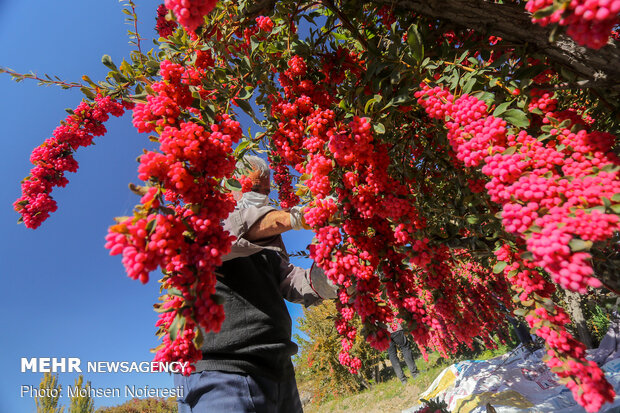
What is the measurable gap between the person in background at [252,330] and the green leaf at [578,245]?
1063 mm

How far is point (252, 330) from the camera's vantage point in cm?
183

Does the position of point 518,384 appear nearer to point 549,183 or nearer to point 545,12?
point 549,183

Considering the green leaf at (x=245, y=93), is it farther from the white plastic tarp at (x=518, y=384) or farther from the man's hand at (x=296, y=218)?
the white plastic tarp at (x=518, y=384)

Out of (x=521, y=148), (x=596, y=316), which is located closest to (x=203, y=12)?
(x=521, y=148)

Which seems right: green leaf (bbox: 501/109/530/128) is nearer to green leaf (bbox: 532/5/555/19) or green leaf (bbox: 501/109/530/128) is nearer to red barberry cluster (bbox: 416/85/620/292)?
red barberry cluster (bbox: 416/85/620/292)

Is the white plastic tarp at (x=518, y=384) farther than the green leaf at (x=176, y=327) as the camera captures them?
Yes

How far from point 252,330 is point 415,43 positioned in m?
1.84

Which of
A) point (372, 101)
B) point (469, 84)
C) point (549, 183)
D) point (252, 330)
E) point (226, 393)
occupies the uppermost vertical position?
point (372, 101)

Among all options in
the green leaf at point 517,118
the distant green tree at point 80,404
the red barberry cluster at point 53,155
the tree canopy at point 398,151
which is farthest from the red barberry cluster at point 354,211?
the distant green tree at point 80,404

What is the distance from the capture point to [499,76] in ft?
3.81

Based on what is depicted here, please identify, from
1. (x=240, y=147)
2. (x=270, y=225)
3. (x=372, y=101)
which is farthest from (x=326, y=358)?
(x=372, y=101)

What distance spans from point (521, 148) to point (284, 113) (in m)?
0.96

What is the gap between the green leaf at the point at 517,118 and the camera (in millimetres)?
949

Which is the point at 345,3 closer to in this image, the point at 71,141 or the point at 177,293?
the point at 177,293
